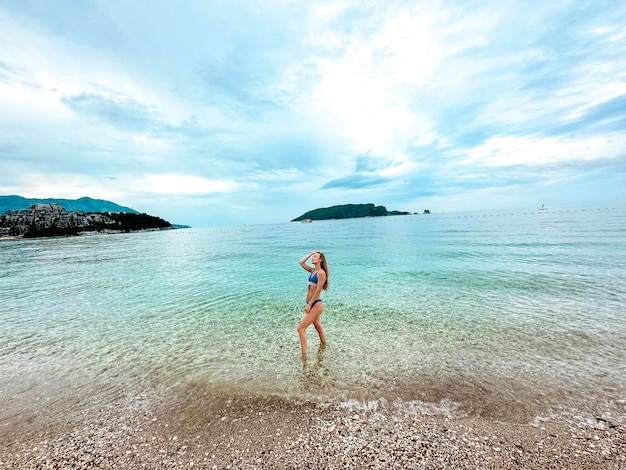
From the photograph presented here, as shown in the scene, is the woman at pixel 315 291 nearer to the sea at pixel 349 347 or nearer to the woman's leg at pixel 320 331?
the woman's leg at pixel 320 331

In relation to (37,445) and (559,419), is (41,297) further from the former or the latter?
(559,419)

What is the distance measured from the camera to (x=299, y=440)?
5.88 meters

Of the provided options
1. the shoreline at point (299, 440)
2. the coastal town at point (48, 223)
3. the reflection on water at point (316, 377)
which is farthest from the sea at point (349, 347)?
the coastal town at point (48, 223)

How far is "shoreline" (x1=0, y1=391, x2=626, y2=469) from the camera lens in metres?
Answer: 5.30

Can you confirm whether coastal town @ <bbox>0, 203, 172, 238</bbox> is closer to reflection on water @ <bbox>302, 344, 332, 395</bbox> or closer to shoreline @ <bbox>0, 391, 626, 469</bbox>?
shoreline @ <bbox>0, 391, 626, 469</bbox>

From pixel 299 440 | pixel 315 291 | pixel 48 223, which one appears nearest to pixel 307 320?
pixel 315 291

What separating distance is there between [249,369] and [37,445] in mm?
4964

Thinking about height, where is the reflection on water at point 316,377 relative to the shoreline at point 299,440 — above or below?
below

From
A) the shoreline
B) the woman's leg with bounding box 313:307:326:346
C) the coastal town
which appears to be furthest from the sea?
the coastal town

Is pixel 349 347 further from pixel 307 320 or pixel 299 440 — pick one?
pixel 299 440

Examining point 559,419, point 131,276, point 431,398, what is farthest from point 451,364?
point 131,276

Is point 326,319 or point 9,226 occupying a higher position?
point 9,226

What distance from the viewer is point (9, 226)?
135750 millimetres

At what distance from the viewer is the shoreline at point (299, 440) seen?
530cm
